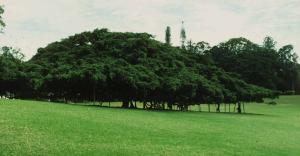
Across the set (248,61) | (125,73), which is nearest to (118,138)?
(125,73)

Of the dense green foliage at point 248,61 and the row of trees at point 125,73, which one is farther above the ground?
the dense green foliage at point 248,61

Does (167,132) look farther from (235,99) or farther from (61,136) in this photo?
(235,99)

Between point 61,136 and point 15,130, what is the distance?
1867 millimetres

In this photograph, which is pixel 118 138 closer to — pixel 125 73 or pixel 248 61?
pixel 125 73

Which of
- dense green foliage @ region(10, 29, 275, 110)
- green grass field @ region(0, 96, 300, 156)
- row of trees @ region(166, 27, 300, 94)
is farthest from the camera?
row of trees @ region(166, 27, 300, 94)

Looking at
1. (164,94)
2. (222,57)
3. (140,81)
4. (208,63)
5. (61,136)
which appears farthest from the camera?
(222,57)

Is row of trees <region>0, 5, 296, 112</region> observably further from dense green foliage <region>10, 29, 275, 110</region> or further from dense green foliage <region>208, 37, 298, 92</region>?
dense green foliage <region>208, 37, 298, 92</region>

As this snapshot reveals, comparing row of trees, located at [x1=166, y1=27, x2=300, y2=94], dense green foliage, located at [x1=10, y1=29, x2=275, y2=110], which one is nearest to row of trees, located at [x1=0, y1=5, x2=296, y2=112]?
dense green foliage, located at [x1=10, y1=29, x2=275, y2=110]

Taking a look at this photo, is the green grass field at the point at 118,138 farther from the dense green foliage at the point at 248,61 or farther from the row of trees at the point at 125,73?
the dense green foliage at the point at 248,61

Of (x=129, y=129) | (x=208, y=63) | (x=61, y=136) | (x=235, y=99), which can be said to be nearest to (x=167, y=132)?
(x=129, y=129)

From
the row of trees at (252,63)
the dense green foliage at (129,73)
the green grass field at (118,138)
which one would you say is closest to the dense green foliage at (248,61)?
the row of trees at (252,63)

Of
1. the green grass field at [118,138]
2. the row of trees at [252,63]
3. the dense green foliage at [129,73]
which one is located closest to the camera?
the green grass field at [118,138]

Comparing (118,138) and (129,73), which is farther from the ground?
(129,73)

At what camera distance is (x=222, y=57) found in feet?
302
